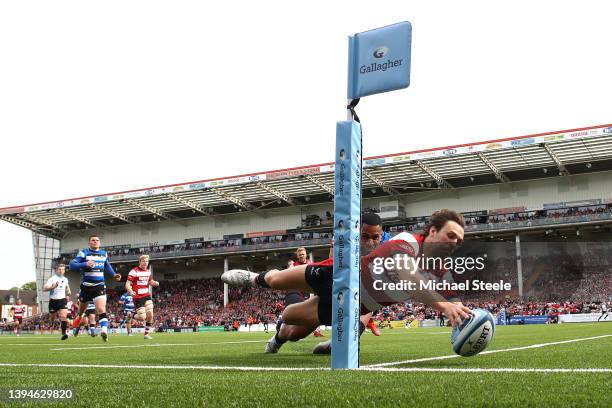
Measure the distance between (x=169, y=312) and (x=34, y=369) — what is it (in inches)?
1945

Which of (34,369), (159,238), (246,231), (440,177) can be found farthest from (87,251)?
(159,238)

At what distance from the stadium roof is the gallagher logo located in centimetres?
3587

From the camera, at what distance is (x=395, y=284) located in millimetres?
5363

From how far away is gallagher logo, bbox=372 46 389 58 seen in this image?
4624 mm

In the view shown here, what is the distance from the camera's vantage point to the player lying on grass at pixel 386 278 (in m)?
4.82

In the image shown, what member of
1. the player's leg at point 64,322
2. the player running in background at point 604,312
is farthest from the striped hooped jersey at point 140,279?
the player running in background at point 604,312

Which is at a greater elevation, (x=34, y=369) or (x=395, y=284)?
(x=395, y=284)

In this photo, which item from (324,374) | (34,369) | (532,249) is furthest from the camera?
(532,249)

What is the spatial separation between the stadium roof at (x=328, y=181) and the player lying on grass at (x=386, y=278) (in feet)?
114

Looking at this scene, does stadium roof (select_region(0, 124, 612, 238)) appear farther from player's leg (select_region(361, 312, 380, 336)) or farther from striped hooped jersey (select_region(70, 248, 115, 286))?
striped hooped jersey (select_region(70, 248, 115, 286))

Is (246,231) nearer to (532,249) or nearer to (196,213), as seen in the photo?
(196,213)

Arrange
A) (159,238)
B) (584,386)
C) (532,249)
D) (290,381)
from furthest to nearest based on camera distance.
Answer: (159,238)
(532,249)
(290,381)
(584,386)

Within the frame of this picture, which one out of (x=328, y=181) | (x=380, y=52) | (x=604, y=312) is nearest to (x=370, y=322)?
(x=380, y=52)

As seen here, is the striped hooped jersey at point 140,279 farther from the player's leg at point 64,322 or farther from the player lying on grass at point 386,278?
the player lying on grass at point 386,278
